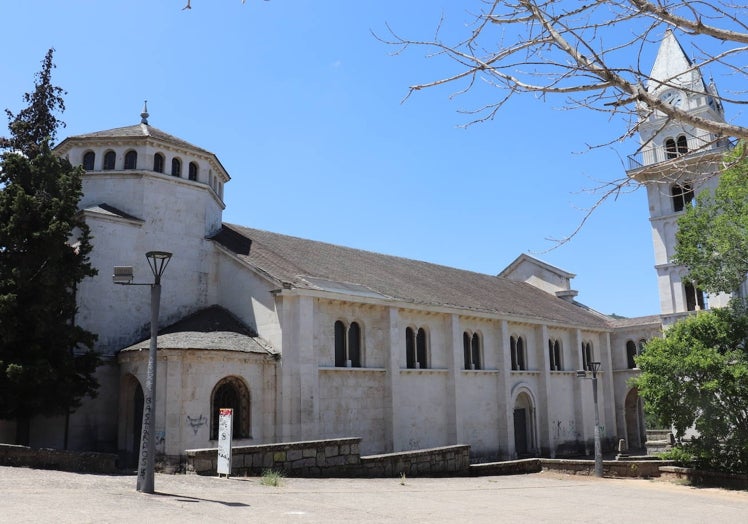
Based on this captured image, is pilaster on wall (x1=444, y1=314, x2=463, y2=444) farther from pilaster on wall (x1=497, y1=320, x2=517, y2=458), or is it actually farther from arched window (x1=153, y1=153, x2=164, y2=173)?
arched window (x1=153, y1=153, x2=164, y2=173)

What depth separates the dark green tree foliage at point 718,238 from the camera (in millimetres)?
25422

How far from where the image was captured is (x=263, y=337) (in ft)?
81.1

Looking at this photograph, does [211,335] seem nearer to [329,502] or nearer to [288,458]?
[288,458]

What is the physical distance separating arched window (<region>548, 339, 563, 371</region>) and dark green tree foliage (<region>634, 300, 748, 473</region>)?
13369 mm

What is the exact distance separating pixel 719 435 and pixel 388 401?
13.1 metres

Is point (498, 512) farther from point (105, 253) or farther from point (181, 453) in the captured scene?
point (105, 253)

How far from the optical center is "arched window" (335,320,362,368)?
26578mm

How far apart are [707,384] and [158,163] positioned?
2368cm

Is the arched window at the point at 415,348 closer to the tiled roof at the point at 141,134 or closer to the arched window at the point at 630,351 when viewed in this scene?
the tiled roof at the point at 141,134

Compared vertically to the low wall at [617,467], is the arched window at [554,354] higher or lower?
higher

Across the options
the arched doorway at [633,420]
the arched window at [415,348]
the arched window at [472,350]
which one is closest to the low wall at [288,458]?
the arched window at [415,348]

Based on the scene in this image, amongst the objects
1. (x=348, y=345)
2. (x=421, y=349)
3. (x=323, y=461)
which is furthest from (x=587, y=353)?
(x=323, y=461)

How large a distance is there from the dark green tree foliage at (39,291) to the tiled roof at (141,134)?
4899 mm

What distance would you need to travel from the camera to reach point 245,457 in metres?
17.7
